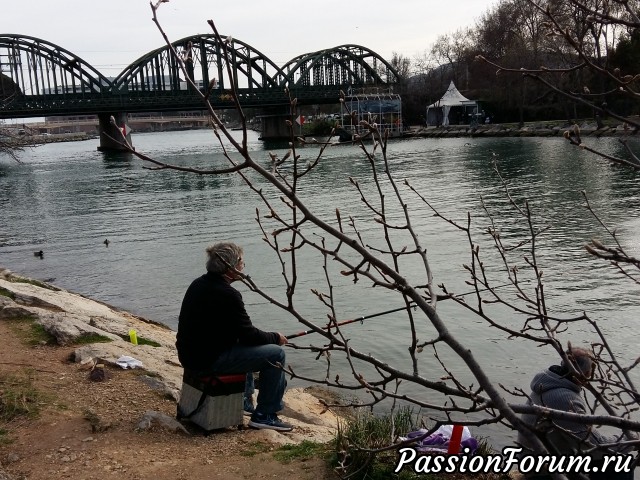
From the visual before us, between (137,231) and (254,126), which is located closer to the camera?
(137,231)

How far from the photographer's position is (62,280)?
16.3 m

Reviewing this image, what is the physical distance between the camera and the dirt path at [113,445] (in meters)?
4.86

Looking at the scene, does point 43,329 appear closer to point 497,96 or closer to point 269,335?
point 269,335

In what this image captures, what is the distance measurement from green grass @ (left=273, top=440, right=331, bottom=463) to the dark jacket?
80cm

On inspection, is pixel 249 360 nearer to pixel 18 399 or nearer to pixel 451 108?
pixel 18 399

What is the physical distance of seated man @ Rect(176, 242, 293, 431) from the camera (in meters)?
5.46

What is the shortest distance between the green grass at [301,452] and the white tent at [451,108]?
7114 centimetres

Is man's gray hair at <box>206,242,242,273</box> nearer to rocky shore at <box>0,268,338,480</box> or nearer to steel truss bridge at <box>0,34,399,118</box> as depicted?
rocky shore at <box>0,268,338,480</box>

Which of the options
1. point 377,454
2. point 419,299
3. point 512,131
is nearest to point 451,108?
point 512,131

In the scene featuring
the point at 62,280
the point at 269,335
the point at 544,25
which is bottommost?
the point at 62,280

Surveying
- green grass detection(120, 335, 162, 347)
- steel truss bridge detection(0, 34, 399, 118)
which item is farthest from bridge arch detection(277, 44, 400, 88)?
green grass detection(120, 335, 162, 347)

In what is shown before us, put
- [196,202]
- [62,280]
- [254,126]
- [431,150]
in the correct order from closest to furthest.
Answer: [62,280] → [196,202] → [431,150] → [254,126]

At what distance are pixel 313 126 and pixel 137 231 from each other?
6351cm

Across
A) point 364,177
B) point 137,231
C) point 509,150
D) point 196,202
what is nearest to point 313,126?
point 509,150
